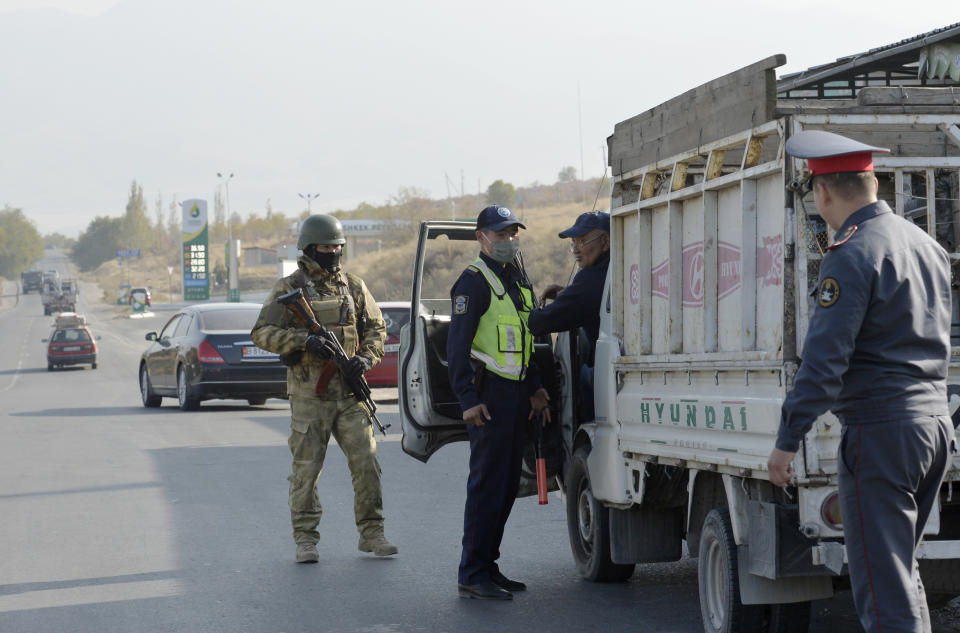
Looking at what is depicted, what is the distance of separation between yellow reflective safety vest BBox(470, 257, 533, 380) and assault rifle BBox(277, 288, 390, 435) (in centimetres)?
127

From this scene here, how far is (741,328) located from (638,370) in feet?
3.55

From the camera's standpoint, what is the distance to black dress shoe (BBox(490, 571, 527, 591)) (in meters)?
6.81

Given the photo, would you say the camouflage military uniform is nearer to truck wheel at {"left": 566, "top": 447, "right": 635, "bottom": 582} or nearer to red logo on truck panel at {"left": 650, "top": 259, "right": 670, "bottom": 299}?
truck wheel at {"left": 566, "top": 447, "right": 635, "bottom": 582}

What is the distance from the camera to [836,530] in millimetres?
4555

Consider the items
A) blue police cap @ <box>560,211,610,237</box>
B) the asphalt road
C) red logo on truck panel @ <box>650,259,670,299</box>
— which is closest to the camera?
red logo on truck panel @ <box>650,259,670,299</box>

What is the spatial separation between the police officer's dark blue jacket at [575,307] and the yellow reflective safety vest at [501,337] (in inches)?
5.3

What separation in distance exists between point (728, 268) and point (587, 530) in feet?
7.66

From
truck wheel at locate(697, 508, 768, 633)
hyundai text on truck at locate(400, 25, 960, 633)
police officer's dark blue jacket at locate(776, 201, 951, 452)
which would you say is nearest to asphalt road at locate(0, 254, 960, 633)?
truck wheel at locate(697, 508, 768, 633)

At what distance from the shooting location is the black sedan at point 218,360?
63.4 feet

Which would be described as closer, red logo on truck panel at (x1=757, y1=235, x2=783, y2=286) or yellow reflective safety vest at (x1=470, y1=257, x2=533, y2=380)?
red logo on truck panel at (x1=757, y1=235, x2=783, y2=286)

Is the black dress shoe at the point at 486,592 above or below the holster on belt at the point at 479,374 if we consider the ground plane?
below

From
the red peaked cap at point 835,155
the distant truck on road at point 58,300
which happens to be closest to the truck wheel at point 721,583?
the red peaked cap at point 835,155

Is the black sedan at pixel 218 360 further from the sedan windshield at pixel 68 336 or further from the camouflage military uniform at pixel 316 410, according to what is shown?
the sedan windshield at pixel 68 336

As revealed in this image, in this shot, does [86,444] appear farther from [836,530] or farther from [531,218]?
[531,218]
